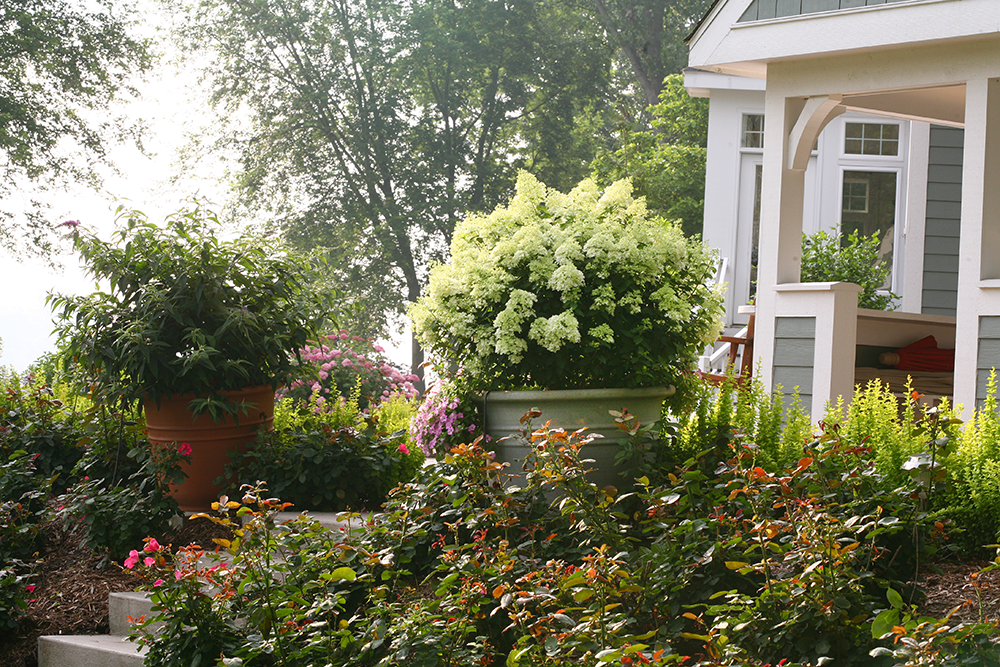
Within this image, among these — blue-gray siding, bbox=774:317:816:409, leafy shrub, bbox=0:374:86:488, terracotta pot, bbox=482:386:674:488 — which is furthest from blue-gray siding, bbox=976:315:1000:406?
leafy shrub, bbox=0:374:86:488

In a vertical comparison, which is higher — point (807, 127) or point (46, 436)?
point (807, 127)

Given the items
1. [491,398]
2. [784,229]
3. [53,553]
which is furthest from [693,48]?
[53,553]

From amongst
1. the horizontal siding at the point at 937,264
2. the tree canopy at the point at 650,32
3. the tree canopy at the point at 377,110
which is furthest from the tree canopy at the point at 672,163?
the horizontal siding at the point at 937,264

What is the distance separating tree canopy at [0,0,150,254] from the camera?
1140 cm

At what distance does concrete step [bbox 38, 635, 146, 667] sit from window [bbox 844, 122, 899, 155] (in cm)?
824

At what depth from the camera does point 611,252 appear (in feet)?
10.0

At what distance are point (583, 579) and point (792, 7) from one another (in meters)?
3.63

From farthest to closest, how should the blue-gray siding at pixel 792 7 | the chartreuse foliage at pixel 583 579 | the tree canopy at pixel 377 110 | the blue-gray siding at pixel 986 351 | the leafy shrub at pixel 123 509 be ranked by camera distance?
the tree canopy at pixel 377 110, the blue-gray siding at pixel 792 7, the blue-gray siding at pixel 986 351, the leafy shrub at pixel 123 509, the chartreuse foliage at pixel 583 579

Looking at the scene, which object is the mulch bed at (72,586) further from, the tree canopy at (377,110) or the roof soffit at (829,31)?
the tree canopy at (377,110)

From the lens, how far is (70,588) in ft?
10.7

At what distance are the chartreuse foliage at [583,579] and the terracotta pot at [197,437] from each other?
128 cm

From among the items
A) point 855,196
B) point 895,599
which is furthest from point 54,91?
point 895,599

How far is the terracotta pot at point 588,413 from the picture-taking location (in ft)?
9.84

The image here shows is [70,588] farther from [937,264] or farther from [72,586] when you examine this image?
[937,264]
